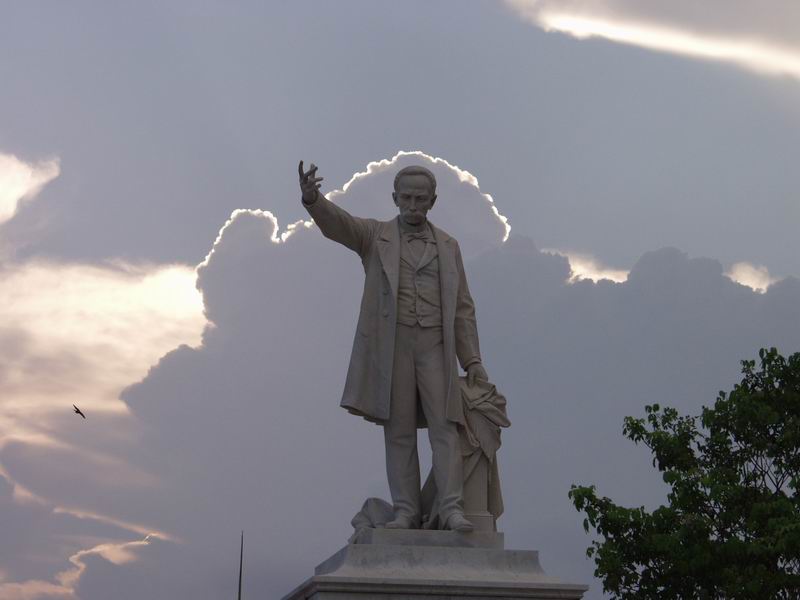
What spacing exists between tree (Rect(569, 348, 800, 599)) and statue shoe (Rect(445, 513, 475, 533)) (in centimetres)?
807

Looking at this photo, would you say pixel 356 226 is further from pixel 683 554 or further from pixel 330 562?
pixel 683 554

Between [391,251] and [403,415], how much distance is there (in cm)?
142

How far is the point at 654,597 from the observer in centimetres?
1989

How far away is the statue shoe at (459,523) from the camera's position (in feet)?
37.8

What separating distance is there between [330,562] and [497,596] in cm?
141

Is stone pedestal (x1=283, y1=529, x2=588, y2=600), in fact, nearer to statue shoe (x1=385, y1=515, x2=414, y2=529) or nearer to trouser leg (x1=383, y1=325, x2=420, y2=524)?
statue shoe (x1=385, y1=515, x2=414, y2=529)

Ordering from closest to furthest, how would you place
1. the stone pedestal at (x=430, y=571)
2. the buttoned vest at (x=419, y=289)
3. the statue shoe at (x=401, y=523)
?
1. the stone pedestal at (x=430, y=571)
2. the statue shoe at (x=401, y=523)
3. the buttoned vest at (x=419, y=289)

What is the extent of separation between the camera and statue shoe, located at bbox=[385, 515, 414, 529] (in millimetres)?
11773

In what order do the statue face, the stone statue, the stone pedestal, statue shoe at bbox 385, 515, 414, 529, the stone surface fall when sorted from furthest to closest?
1. the statue face
2. the stone statue
3. statue shoe at bbox 385, 515, 414, 529
4. the stone surface
5. the stone pedestal

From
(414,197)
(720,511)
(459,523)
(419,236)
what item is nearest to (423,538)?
(459,523)

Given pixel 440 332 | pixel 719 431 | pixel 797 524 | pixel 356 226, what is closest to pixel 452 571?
pixel 440 332

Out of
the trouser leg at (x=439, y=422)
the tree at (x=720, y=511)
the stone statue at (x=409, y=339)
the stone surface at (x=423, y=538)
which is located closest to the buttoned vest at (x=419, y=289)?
the stone statue at (x=409, y=339)

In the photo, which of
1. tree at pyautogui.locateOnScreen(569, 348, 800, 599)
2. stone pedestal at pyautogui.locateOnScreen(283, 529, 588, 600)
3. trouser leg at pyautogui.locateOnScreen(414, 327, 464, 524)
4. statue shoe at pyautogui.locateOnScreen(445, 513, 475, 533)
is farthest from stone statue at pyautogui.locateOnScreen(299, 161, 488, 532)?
tree at pyautogui.locateOnScreen(569, 348, 800, 599)

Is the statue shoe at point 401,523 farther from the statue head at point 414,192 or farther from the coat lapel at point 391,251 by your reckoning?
the statue head at point 414,192
